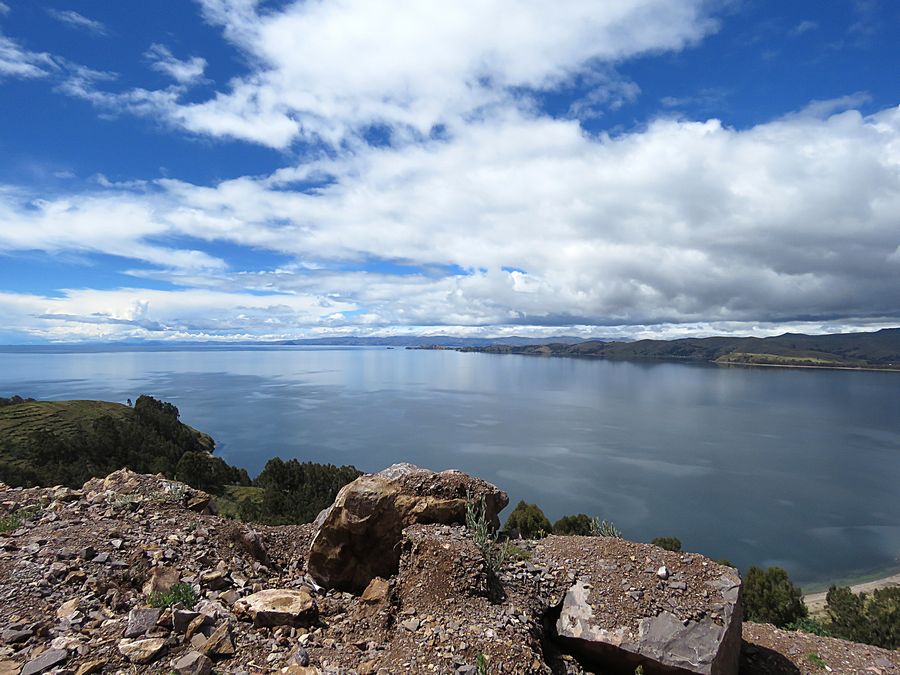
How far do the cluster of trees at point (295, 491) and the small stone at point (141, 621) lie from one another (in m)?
27.3

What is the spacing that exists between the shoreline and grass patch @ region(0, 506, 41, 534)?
4526cm

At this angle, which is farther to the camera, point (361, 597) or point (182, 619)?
point (361, 597)

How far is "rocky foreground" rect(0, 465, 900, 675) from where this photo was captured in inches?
250

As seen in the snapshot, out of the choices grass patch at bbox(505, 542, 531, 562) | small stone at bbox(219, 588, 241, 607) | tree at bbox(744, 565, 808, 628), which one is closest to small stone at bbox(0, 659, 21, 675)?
small stone at bbox(219, 588, 241, 607)

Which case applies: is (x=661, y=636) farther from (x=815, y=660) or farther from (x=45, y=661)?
(x=45, y=661)

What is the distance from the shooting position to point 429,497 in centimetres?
1031

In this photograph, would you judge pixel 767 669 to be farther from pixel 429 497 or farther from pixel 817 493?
pixel 817 493

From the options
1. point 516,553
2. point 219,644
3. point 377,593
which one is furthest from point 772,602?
point 219,644

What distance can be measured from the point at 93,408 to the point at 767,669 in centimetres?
8605

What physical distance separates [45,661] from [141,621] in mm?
1035

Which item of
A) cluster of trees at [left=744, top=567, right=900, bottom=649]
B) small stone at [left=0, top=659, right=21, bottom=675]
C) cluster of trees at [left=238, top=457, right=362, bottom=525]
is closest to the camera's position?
small stone at [left=0, top=659, right=21, bottom=675]

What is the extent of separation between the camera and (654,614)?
793 cm

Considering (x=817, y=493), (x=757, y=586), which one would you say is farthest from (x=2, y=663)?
(x=817, y=493)

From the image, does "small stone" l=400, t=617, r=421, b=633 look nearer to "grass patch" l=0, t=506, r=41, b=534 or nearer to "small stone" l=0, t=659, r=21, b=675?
"small stone" l=0, t=659, r=21, b=675
